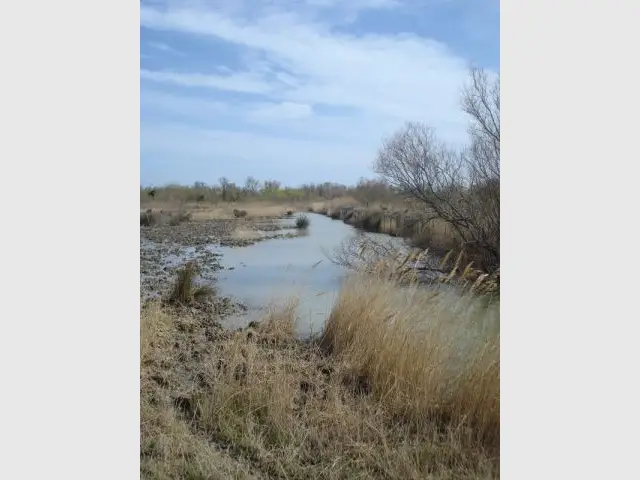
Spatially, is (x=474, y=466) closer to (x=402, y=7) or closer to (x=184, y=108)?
(x=402, y=7)

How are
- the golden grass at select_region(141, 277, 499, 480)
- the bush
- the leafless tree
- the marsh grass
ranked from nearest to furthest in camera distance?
1. the golden grass at select_region(141, 277, 499, 480)
2. the leafless tree
3. the bush
4. the marsh grass

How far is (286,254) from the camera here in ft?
8.92

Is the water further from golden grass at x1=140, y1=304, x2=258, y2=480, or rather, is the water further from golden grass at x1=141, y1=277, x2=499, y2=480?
golden grass at x1=140, y1=304, x2=258, y2=480

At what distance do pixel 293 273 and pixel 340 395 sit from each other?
31.6 inches

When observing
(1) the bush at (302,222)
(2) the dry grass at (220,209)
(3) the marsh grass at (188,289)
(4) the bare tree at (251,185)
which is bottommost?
(3) the marsh grass at (188,289)

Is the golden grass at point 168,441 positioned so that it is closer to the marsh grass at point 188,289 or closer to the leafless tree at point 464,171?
the marsh grass at point 188,289

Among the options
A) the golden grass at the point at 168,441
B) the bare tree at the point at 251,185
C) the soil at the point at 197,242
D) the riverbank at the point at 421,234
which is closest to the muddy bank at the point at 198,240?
the soil at the point at 197,242

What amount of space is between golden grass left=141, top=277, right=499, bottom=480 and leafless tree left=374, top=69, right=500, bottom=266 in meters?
0.43

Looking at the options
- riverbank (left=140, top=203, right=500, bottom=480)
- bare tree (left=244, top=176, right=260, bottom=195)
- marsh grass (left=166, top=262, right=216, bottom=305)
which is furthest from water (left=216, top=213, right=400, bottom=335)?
bare tree (left=244, top=176, right=260, bottom=195)

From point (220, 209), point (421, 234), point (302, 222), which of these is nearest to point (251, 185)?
point (220, 209)

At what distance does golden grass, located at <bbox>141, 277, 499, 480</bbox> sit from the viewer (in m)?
1.80

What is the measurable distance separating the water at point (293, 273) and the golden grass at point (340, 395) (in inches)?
3.5

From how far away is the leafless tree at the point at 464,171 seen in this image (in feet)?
7.06
